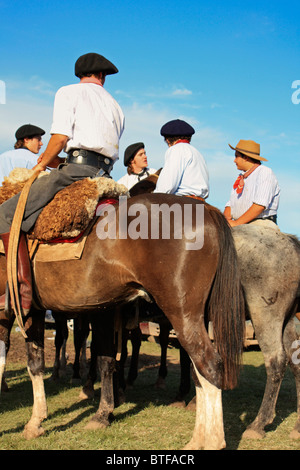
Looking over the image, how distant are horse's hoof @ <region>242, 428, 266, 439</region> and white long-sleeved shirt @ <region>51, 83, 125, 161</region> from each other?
10.2 ft

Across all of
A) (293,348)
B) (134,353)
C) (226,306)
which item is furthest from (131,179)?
(226,306)

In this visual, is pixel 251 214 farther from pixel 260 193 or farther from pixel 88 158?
pixel 88 158

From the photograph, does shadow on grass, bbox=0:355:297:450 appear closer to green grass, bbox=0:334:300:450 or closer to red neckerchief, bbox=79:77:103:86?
green grass, bbox=0:334:300:450

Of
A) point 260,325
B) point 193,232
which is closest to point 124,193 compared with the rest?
point 193,232

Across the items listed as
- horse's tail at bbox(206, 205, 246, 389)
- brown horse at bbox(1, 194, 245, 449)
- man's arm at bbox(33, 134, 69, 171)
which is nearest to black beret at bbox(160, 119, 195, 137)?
man's arm at bbox(33, 134, 69, 171)

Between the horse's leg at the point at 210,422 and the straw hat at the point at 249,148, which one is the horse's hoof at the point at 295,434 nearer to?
the horse's leg at the point at 210,422

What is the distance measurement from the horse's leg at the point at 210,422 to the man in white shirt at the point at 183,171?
2176 mm

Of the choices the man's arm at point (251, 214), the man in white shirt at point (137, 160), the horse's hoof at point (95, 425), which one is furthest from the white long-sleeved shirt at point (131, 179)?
the horse's hoof at point (95, 425)

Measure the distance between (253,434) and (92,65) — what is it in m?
4.05

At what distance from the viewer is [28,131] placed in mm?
7227

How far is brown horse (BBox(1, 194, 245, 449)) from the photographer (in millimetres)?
3979

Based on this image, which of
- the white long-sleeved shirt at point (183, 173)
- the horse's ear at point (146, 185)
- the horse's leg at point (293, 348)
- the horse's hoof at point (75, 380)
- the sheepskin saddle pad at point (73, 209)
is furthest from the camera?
the horse's hoof at point (75, 380)

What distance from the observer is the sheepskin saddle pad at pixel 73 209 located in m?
4.39
